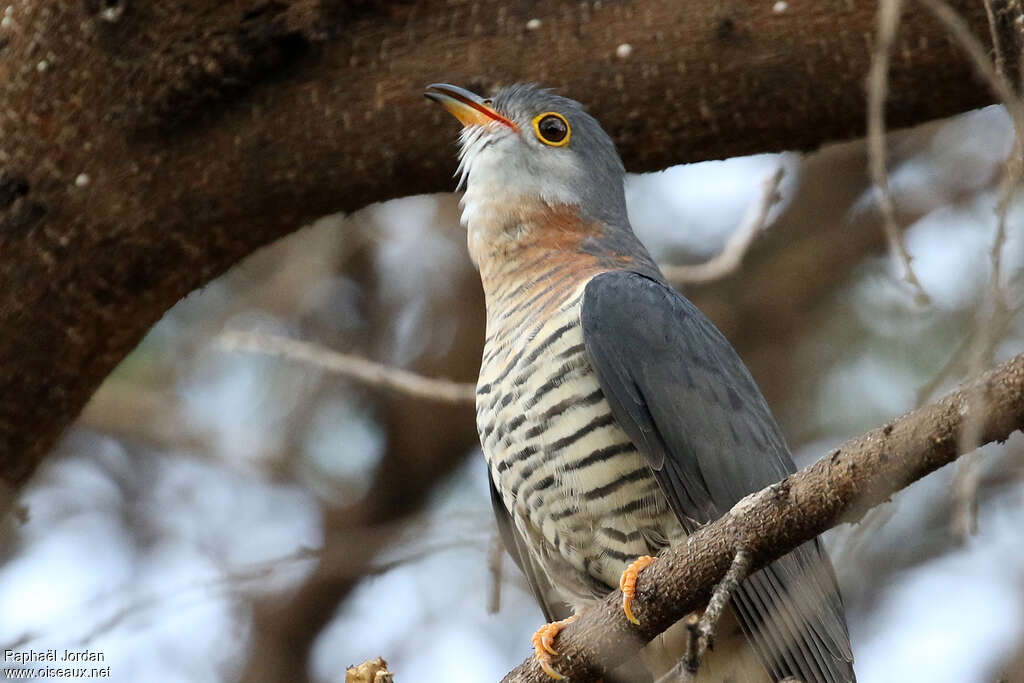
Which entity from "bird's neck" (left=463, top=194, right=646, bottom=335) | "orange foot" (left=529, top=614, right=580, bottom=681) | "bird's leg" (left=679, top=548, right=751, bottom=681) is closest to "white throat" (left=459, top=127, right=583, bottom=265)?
"bird's neck" (left=463, top=194, right=646, bottom=335)

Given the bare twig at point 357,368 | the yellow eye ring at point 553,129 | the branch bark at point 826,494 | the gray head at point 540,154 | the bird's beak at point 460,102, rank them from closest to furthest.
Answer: the branch bark at point 826,494 → the bird's beak at point 460,102 → the gray head at point 540,154 → the yellow eye ring at point 553,129 → the bare twig at point 357,368

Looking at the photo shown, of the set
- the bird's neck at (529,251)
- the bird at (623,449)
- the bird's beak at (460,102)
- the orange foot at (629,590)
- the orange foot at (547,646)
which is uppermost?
the bird's beak at (460,102)

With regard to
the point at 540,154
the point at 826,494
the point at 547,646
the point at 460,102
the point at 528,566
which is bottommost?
the point at 826,494

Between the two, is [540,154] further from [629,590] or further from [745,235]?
[629,590]

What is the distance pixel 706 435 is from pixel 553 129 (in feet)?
4.53

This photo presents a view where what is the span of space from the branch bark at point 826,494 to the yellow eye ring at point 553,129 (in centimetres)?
199

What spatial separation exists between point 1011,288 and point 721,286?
14.4 feet

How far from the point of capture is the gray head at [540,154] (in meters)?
4.12

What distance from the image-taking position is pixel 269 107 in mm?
3850

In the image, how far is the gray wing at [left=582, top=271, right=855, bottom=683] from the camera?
319cm

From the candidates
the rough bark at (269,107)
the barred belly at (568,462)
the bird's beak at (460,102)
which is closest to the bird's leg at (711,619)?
the barred belly at (568,462)

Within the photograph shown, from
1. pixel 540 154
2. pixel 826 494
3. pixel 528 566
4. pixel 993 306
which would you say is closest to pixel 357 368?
pixel 540 154

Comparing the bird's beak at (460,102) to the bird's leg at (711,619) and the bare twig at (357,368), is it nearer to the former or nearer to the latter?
the bare twig at (357,368)

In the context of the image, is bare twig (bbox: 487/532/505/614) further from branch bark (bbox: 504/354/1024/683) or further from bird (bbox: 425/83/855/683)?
branch bark (bbox: 504/354/1024/683)
